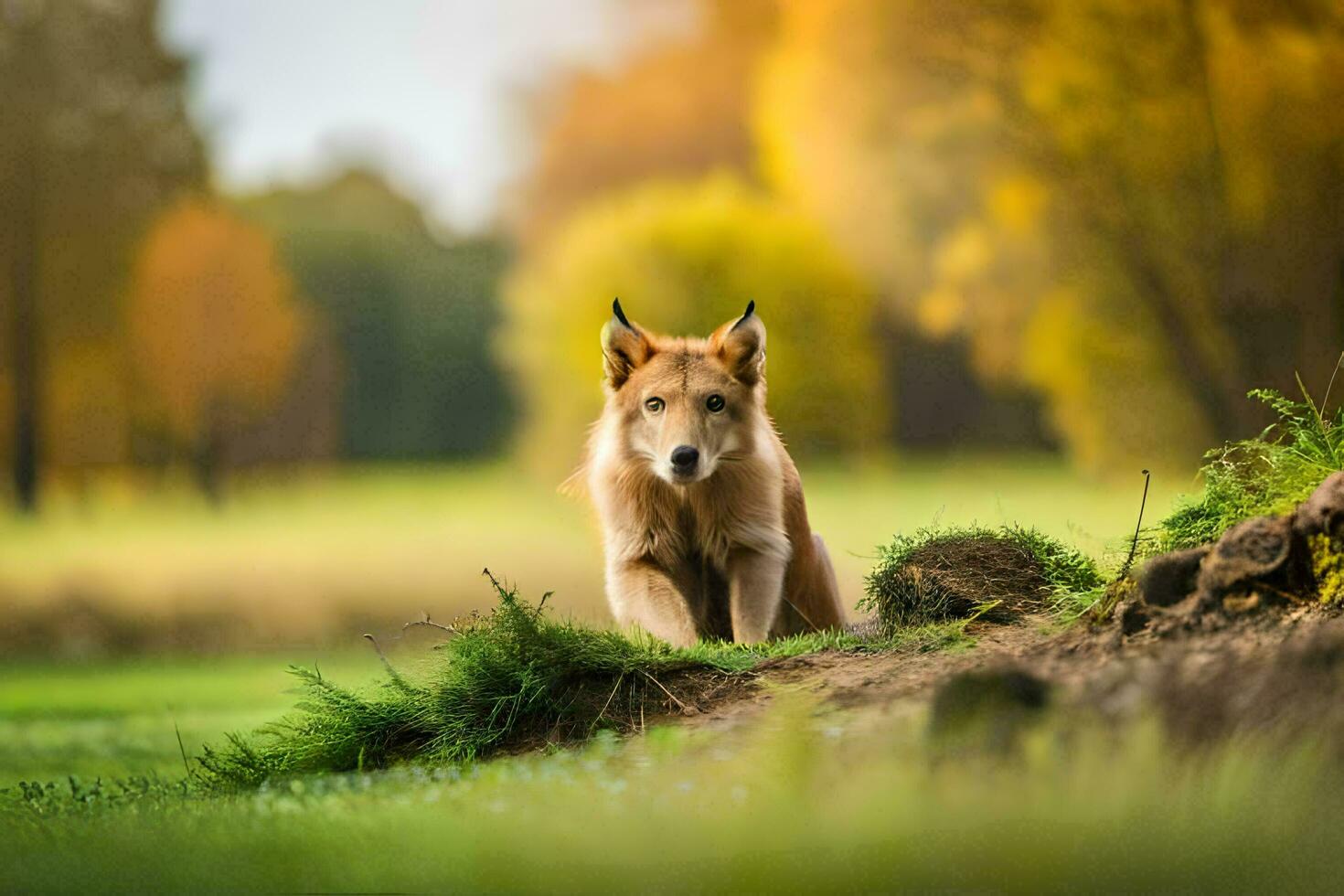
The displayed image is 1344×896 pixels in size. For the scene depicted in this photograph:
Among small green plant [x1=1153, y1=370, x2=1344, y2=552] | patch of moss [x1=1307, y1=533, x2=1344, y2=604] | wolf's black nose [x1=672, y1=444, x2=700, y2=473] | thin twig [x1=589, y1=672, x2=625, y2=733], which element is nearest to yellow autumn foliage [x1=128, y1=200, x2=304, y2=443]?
wolf's black nose [x1=672, y1=444, x2=700, y2=473]

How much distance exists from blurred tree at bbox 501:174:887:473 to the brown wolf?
8311 mm

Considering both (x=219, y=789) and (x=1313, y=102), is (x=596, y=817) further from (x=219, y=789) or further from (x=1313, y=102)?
(x=1313, y=102)

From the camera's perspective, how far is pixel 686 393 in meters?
6.41

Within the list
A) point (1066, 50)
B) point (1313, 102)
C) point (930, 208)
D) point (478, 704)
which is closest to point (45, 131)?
point (930, 208)

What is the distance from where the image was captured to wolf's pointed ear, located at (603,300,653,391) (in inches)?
259

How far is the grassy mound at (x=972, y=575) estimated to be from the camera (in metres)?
6.30

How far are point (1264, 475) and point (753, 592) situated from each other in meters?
2.39

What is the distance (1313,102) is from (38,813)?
13.2 metres

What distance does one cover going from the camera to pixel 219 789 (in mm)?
5512

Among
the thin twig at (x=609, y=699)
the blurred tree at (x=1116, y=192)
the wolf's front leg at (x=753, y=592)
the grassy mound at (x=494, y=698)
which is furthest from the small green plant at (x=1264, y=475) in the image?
the blurred tree at (x=1116, y=192)

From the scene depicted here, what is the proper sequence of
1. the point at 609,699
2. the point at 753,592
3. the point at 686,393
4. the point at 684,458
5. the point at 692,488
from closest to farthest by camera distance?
the point at 609,699
the point at 684,458
the point at 686,393
the point at 753,592
the point at 692,488

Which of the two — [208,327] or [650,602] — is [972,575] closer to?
[650,602]

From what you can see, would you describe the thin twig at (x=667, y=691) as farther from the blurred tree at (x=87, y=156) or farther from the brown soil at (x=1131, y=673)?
the blurred tree at (x=87, y=156)

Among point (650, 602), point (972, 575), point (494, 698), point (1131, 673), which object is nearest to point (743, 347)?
point (650, 602)
